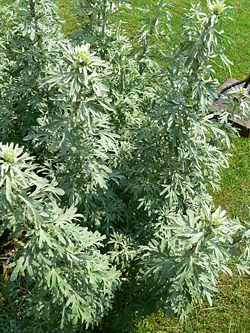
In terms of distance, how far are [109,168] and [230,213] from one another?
2.56 meters

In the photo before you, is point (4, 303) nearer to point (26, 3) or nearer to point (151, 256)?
point (151, 256)

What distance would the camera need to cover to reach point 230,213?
5004mm

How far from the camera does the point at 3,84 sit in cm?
372

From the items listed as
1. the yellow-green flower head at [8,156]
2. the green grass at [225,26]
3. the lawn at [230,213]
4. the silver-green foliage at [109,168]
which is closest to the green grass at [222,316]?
the lawn at [230,213]

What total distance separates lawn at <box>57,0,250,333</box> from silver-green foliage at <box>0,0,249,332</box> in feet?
1.27

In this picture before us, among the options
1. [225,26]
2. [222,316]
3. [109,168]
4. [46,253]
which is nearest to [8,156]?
[46,253]

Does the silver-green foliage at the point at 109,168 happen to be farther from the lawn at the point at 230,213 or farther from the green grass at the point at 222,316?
→ the green grass at the point at 222,316

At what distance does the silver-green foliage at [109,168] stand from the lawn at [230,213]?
1.27 feet

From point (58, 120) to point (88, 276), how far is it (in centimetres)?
107

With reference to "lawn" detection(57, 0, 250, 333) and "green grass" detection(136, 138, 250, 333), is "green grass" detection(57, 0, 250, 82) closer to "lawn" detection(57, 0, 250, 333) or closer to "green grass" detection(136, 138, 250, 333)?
"lawn" detection(57, 0, 250, 333)

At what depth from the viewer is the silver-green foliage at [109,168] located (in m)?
2.37

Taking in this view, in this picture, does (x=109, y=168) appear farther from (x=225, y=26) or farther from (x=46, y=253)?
(x=225, y=26)

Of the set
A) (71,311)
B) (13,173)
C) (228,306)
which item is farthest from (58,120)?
(228,306)

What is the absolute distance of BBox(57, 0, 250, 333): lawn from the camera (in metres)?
3.96
